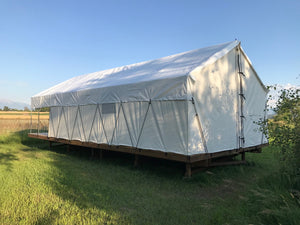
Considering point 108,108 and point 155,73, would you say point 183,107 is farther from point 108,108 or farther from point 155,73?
point 108,108

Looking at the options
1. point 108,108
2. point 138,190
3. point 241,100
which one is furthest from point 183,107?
point 108,108

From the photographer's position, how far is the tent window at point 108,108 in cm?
841

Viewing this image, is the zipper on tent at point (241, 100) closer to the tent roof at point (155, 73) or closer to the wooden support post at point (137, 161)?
the tent roof at point (155, 73)

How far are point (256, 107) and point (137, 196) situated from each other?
6231 millimetres

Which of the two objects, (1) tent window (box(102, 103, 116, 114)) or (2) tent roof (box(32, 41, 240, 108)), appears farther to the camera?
Answer: (1) tent window (box(102, 103, 116, 114))

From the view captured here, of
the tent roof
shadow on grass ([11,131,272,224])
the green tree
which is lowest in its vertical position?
shadow on grass ([11,131,272,224])

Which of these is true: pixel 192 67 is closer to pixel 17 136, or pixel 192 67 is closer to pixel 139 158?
pixel 139 158

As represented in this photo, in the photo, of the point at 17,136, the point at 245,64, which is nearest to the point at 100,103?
the point at 245,64

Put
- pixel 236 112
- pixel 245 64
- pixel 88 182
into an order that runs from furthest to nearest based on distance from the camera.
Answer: pixel 245 64
pixel 236 112
pixel 88 182

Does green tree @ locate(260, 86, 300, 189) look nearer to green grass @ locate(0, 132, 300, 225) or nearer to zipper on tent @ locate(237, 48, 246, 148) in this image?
green grass @ locate(0, 132, 300, 225)

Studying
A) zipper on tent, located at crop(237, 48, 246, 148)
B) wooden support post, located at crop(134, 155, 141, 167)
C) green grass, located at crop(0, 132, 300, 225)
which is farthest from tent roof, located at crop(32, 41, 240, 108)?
green grass, located at crop(0, 132, 300, 225)

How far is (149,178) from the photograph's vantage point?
6824mm

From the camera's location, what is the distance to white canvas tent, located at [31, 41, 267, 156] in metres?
→ 6.34

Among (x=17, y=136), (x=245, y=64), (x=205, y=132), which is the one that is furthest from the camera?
(x=17, y=136)
